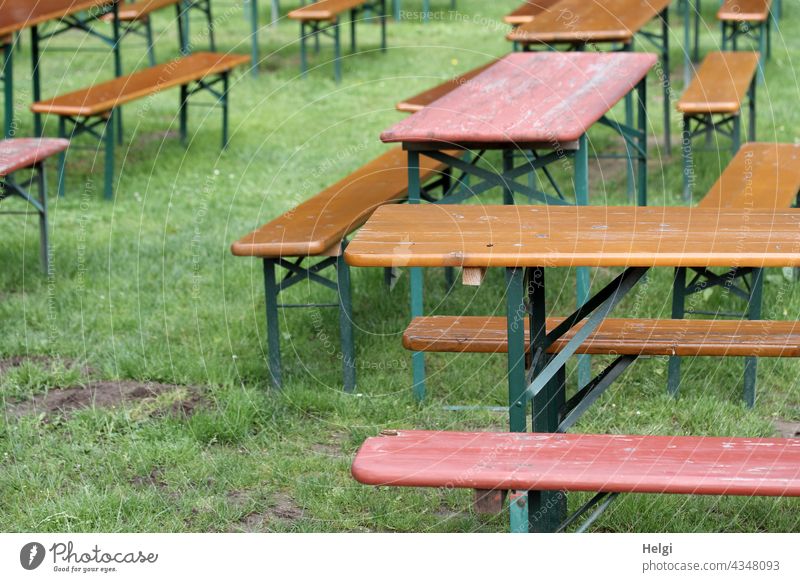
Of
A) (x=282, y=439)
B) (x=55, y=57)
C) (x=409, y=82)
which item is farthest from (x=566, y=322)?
(x=55, y=57)

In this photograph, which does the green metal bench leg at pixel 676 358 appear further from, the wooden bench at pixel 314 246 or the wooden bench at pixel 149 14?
the wooden bench at pixel 149 14

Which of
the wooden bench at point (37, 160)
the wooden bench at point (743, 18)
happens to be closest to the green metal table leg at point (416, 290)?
the wooden bench at point (37, 160)

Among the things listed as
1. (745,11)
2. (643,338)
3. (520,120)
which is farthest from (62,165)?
(643,338)

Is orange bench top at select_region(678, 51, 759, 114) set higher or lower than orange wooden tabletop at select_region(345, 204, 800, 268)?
lower

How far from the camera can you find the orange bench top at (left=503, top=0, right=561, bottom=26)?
9.87m

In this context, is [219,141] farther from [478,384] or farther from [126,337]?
[478,384]

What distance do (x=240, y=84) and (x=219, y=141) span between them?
2.08m

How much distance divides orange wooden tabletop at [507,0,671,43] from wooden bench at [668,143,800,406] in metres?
1.47

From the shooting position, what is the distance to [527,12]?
34.6 feet

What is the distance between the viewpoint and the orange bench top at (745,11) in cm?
1023

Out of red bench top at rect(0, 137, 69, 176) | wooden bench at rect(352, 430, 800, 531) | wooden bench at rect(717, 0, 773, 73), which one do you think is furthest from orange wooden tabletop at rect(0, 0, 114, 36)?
wooden bench at rect(352, 430, 800, 531)

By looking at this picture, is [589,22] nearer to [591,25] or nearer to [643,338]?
[591,25]

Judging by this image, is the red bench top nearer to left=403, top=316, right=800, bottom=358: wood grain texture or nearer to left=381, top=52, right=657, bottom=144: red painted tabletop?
left=381, top=52, right=657, bottom=144: red painted tabletop
